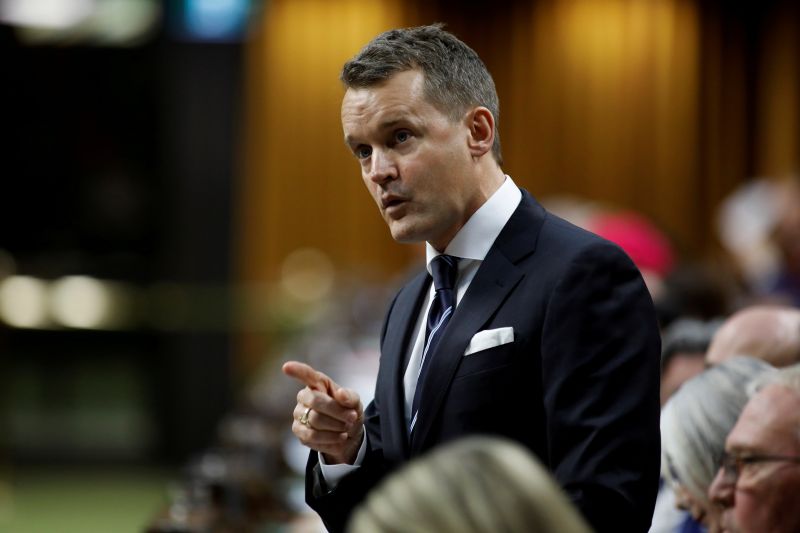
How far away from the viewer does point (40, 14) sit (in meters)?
11.5

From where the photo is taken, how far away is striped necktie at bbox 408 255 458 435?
199cm

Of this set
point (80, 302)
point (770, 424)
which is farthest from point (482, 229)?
point (80, 302)

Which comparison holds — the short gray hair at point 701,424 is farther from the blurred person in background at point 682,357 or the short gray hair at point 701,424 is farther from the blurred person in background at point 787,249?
the blurred person in background at point 787,249

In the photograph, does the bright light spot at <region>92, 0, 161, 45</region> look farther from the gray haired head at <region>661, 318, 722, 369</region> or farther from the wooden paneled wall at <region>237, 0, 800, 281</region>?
the gray haired head at <region>661, 318, 722, 369</region>

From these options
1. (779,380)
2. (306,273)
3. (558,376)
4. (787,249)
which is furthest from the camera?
(306,273)

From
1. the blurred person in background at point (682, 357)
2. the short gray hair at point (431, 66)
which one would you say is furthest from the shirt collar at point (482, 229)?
the blurred person in background at point (682, 357)

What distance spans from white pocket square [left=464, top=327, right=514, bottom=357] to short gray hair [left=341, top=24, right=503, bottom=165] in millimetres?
323

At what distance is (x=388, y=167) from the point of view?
6.30 ft

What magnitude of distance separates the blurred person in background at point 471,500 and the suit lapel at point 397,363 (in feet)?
2.88

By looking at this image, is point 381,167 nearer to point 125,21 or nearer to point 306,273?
point 125,21

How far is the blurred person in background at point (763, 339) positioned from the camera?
3133mm

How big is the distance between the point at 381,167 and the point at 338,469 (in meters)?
0.49

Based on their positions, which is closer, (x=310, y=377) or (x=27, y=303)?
(x=310, y=377)

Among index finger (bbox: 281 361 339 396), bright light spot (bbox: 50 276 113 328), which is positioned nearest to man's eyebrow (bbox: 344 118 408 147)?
index finger (bbox: 281 361 339 396)
